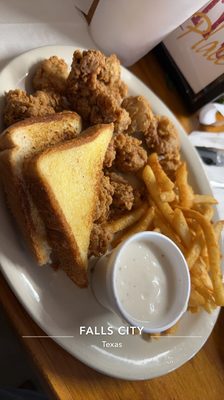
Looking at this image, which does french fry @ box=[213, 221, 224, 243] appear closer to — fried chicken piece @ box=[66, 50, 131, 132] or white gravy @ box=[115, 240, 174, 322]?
white gravy @ box=[115, 240, 174, 322]

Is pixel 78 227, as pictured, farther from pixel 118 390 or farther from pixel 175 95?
pixel 175 95

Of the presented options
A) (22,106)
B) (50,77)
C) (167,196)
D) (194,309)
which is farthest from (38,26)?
(194,309)

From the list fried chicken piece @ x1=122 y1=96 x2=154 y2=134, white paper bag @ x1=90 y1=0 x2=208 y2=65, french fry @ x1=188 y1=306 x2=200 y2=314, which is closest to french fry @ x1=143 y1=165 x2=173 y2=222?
fried chicken piece @ x1=122 y1=96 x2=154 y2=134

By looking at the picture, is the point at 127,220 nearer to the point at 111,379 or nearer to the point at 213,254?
the point at 213,254

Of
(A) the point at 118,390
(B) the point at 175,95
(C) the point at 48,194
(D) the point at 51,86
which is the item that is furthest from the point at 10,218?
(B) the point at 175,95

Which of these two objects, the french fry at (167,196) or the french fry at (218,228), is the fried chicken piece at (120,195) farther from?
the french fry at (218,228)

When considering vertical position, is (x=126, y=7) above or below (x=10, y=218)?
above

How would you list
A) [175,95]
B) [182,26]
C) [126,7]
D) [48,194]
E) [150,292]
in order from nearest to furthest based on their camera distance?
[48,194]
[150,292]
[126,7]
[182,26]
[175,95]
